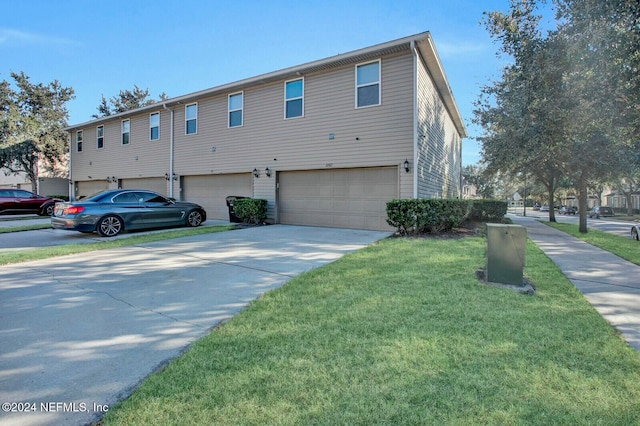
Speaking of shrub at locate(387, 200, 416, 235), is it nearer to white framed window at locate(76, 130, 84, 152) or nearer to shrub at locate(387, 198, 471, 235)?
shrub at locate(387, 198, 471, 235)

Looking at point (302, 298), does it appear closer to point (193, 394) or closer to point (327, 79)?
point (193, 394)

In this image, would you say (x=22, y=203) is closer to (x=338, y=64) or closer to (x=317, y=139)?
(x=317, y=139)

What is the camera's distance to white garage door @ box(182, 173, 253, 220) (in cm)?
1434

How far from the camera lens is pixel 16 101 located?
26.7 metres

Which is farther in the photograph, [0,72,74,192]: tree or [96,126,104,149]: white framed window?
[0,72,74,192]: tree

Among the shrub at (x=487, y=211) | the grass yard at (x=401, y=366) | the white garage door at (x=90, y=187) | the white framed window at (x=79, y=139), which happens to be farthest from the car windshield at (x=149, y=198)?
the white framed window at (x=79, y=139)

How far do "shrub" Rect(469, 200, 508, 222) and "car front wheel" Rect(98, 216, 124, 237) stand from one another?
45.9 feet

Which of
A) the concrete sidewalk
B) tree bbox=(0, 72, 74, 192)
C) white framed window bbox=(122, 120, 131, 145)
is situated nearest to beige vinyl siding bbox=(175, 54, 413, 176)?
white framed window bbox=(122, 120, 131, 145)

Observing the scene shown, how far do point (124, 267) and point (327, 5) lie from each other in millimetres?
9416

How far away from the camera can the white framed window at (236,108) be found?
1403 centimetres

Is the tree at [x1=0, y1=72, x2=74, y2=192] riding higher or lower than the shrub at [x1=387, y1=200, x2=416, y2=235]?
higher

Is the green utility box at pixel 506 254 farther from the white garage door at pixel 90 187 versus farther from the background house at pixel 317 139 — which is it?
the white garage door at pixel 90 187

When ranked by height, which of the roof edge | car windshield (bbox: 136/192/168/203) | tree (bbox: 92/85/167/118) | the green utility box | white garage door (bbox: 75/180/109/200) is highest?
tree (bbox: 92/85/167/118)

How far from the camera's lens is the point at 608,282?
5.16m
